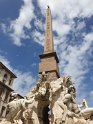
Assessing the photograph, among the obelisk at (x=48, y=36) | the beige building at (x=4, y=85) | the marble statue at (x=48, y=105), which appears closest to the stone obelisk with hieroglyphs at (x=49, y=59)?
the obelisk at (x=48, y=36)

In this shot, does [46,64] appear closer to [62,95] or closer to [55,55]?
[55,55]

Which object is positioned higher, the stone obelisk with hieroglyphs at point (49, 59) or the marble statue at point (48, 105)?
the stone obelisk with hieroglyphs at point (49, 59)

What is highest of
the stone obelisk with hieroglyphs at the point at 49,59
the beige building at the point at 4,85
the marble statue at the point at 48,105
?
the beige building at the point at 4,85

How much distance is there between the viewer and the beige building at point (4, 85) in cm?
2608

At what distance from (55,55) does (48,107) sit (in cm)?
293

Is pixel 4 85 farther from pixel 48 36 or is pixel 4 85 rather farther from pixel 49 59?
pixel 49 59

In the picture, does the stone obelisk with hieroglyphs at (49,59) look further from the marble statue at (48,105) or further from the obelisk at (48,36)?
the marble statue at (48,105)

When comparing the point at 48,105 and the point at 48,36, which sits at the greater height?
the point at 48,36

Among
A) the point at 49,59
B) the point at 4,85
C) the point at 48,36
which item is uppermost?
the point at 4,85

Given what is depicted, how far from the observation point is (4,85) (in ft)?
88.6

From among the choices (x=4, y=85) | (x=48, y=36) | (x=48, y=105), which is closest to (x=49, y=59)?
(x=48, y=36)

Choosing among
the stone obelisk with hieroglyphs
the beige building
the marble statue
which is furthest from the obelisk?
the beige building

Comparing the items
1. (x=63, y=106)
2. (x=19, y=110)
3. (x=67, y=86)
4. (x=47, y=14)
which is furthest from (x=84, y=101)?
(x=47, y=14)

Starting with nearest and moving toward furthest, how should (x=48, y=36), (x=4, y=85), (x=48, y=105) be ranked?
(x=48, y=105)
(x=48, y=36)
(x=4, y=85)
